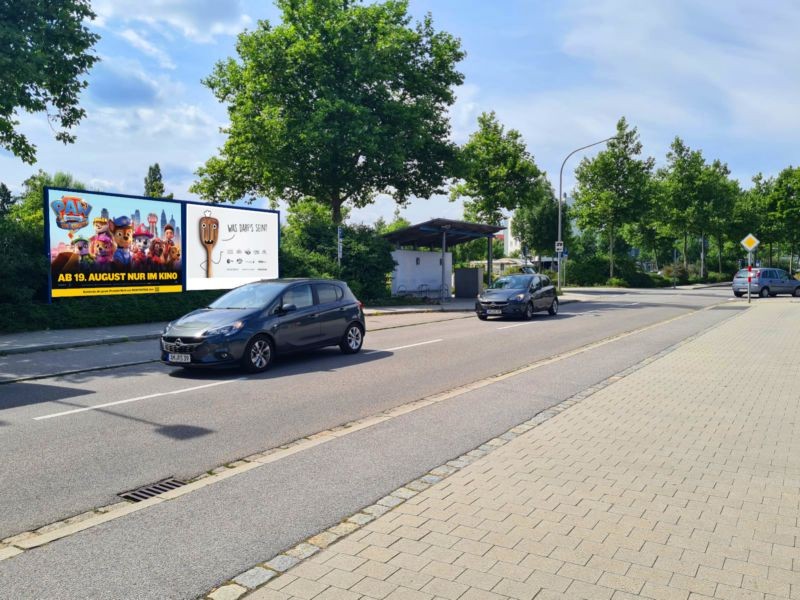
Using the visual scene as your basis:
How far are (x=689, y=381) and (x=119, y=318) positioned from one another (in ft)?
47.9

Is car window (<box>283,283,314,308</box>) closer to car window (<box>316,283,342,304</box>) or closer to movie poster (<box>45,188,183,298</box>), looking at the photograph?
car window (<box>316,283,342,304</box>)

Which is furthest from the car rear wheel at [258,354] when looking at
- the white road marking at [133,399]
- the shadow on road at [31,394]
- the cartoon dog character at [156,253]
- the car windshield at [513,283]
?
the car windshield at [513,283]

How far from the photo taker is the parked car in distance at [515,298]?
20.9 metres

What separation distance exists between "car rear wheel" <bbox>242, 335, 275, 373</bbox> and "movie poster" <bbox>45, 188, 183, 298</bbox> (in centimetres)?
884

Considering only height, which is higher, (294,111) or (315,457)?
(294,111)

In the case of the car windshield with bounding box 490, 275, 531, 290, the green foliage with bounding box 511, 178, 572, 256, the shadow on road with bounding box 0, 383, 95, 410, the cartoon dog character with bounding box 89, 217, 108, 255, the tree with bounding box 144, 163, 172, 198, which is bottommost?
the shadow on road with bounding box 0, 383, 95, 410

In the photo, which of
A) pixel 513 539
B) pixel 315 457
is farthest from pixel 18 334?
pixel 513 539

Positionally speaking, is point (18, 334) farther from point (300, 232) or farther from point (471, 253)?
point (471, 253)

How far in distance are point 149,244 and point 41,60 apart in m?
5.63

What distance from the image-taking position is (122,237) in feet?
59.3

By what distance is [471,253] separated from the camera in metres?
80.8

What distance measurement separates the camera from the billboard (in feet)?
54.7

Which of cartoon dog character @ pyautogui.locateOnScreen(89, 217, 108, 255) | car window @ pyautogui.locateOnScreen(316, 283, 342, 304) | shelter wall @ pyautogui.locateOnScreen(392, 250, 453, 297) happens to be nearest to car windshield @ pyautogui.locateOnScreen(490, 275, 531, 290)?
shelter wall @ pyautogui.locateOnScreen(392, 250, 453, 297)

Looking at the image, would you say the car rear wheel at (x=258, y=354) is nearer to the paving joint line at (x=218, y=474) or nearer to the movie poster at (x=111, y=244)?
the paving joint line at (x=218, y=474)
